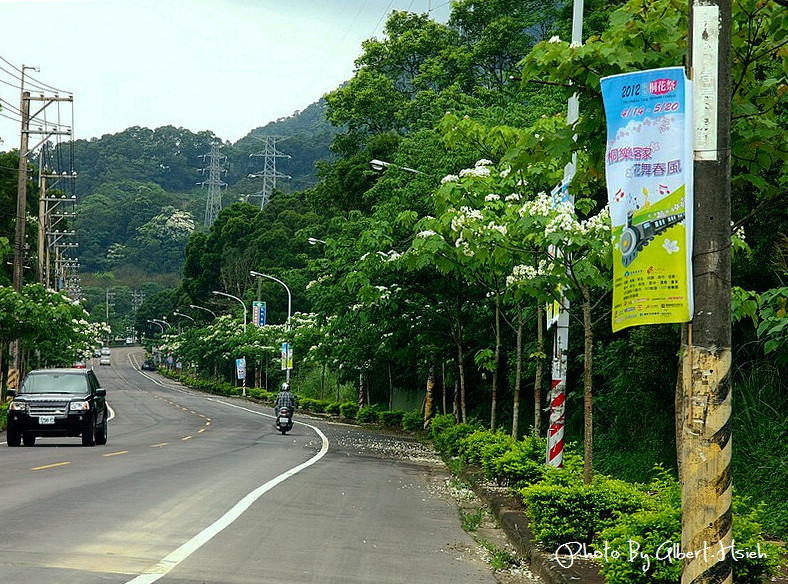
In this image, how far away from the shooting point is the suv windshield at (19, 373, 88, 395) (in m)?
27.2

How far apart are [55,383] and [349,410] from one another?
25.8 metres

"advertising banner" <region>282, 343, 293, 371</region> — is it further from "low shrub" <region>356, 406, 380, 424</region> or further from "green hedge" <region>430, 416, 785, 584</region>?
"green hedge" <region>430, 416, 785, 584</region>

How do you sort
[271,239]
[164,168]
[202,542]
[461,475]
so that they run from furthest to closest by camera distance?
1. [164,168]
2. [271,239]
3. [461,475]
4. [202,542]

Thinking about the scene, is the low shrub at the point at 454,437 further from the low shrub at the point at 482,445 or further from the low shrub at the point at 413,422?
the low shrub at the point at 413,422

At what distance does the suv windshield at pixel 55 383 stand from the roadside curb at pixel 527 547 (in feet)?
45.4

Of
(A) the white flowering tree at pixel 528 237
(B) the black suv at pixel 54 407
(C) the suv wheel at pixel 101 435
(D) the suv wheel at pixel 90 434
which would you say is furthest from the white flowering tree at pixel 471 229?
(C) the suv wheel at pixel 101 435

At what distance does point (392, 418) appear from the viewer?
146ft

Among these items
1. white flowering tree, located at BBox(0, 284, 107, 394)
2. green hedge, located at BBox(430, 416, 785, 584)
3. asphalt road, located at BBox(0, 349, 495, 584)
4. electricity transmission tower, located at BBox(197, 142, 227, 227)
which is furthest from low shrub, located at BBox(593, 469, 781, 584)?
electricity transmission tower, located at BBox(197, 142, 227, 227)

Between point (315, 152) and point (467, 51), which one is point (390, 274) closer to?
point (467, 51)

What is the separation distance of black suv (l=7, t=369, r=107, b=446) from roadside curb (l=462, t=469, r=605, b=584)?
43.3 ft

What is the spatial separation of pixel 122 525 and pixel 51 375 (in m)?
16.9

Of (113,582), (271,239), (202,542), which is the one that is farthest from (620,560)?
(271,239)

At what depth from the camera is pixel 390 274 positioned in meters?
25.7

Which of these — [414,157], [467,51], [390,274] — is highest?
[467,51]
